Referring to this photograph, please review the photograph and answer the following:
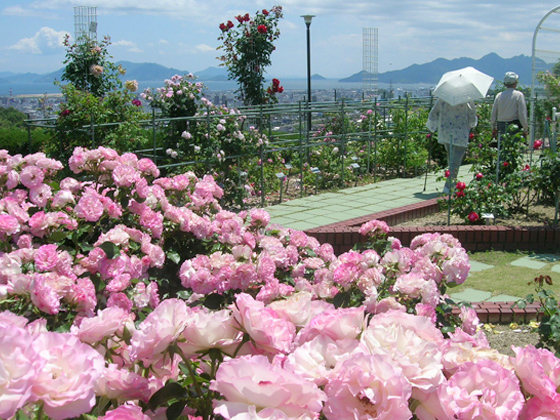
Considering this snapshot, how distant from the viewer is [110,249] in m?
2.17

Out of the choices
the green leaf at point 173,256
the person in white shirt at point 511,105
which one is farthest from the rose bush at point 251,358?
the person in white shirt at point 511,105

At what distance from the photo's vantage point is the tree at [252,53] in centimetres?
1194

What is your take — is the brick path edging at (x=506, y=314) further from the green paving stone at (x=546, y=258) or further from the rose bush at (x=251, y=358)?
the rose bush at (x=251, y=358)

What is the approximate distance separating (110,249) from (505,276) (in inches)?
142

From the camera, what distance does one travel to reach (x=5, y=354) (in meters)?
0.83

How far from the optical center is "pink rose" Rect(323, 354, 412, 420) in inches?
35.8

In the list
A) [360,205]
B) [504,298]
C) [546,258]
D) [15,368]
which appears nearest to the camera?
[15,368]

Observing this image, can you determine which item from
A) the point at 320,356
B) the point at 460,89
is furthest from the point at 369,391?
the point at 460,89

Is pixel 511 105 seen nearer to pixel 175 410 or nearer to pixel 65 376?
pixel 175 410

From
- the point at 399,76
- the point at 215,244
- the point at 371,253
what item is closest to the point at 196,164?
the point at 215,244

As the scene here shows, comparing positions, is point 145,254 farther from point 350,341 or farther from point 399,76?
point 399,76

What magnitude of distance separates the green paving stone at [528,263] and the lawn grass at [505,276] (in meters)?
0.03

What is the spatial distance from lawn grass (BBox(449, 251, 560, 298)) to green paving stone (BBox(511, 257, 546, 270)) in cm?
3

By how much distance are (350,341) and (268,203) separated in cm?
661
